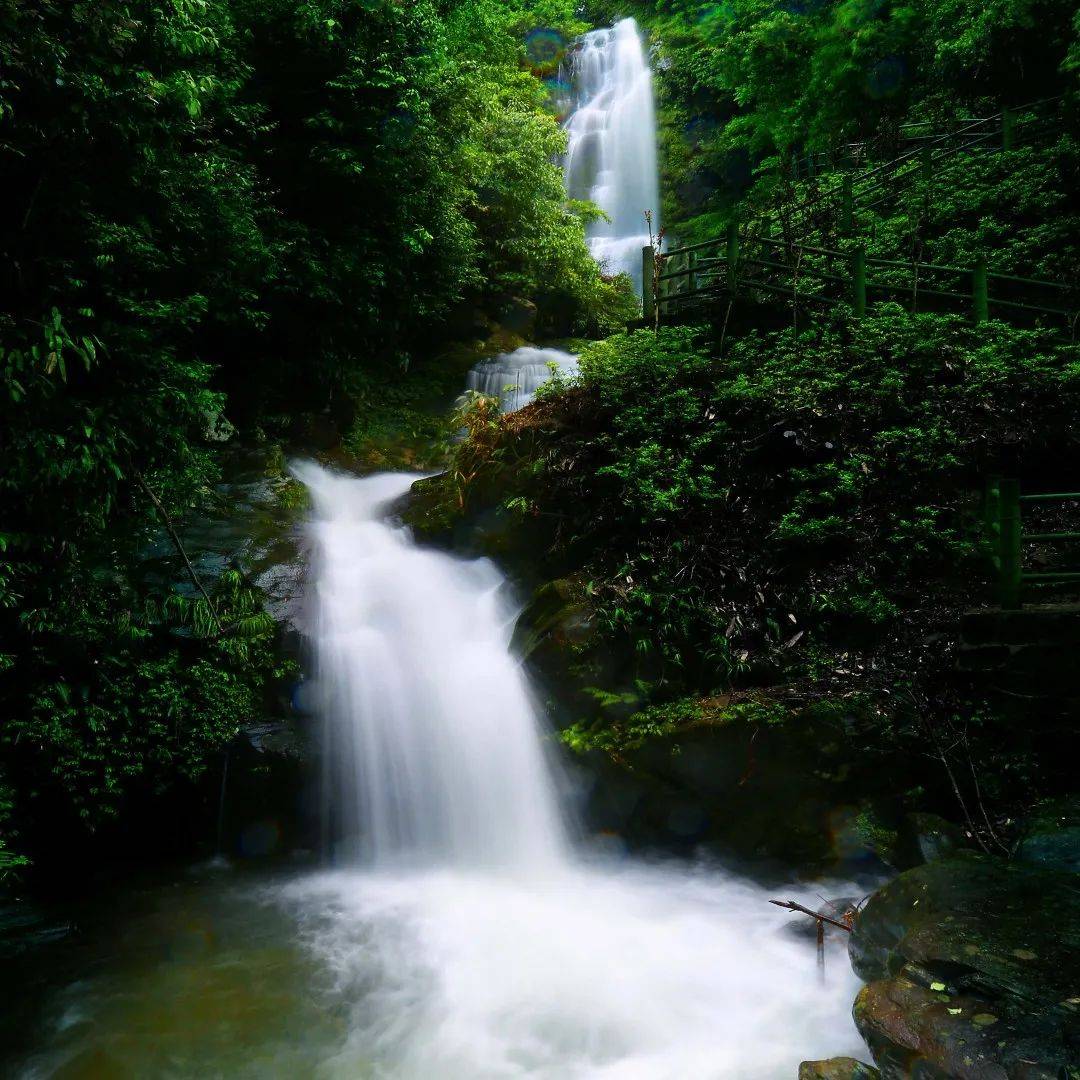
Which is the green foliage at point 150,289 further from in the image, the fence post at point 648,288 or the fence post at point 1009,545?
the fence post at point 1009,545

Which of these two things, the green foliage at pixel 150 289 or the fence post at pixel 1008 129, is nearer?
the green foliage at pixel 150 289

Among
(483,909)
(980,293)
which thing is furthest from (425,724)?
(980,293)

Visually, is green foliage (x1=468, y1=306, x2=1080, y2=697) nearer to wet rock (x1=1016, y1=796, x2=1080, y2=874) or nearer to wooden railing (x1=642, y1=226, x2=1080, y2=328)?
wooden railing (x1=642, y1=226, x2=1080, y2=328)

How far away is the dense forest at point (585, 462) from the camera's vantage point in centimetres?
501

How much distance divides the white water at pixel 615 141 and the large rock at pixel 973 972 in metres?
18.0

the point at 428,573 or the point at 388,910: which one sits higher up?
the point at 428,573

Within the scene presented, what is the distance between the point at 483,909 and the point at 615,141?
2379cm

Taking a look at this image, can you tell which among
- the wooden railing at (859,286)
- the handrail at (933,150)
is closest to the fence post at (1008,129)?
the handrail at (933,150)

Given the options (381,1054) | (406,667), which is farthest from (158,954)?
(406,667)

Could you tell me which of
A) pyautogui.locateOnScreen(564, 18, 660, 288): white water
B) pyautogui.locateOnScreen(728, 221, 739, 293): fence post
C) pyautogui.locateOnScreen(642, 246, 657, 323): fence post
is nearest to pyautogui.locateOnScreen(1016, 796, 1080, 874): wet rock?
pyautogui.locateOnScreen(728, 221, 739, 293): fence post

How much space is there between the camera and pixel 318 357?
36.2 feet

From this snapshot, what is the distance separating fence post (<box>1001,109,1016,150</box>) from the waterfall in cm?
1095

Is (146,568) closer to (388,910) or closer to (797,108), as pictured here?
(388,910)

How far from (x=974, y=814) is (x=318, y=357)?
10.1 meters
